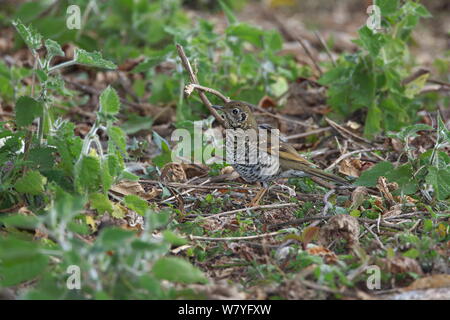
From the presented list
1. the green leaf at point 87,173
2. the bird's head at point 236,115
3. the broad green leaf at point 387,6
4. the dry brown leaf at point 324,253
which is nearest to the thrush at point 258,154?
the bird's head at point 236,115

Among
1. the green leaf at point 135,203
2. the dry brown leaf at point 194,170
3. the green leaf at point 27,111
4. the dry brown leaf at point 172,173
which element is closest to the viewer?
the green leaf at point 135,203

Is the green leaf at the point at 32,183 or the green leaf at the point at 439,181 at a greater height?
the green leaf at the point at 439,181

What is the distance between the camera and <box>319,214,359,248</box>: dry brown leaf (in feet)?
14.0

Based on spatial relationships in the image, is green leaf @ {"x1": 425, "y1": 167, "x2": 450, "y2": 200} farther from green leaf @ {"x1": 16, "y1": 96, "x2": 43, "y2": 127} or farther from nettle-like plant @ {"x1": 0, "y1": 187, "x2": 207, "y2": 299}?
green leaf @ {"x1": 16, "y1": 96, "x2": 43, "y2": 127}

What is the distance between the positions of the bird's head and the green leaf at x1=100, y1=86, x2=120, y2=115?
1.55 m

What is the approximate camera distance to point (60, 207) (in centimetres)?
327

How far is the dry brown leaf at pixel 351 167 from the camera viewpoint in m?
5.52

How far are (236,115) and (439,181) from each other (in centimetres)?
176

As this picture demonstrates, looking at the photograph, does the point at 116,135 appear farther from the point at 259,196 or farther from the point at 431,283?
the point at 431,283

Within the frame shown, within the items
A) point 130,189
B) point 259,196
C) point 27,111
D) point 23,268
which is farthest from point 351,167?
point 23,268

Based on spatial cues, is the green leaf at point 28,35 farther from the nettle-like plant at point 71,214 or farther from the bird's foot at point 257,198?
the bird's foot at point 257,198

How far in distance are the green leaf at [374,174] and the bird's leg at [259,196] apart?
2.43ft
